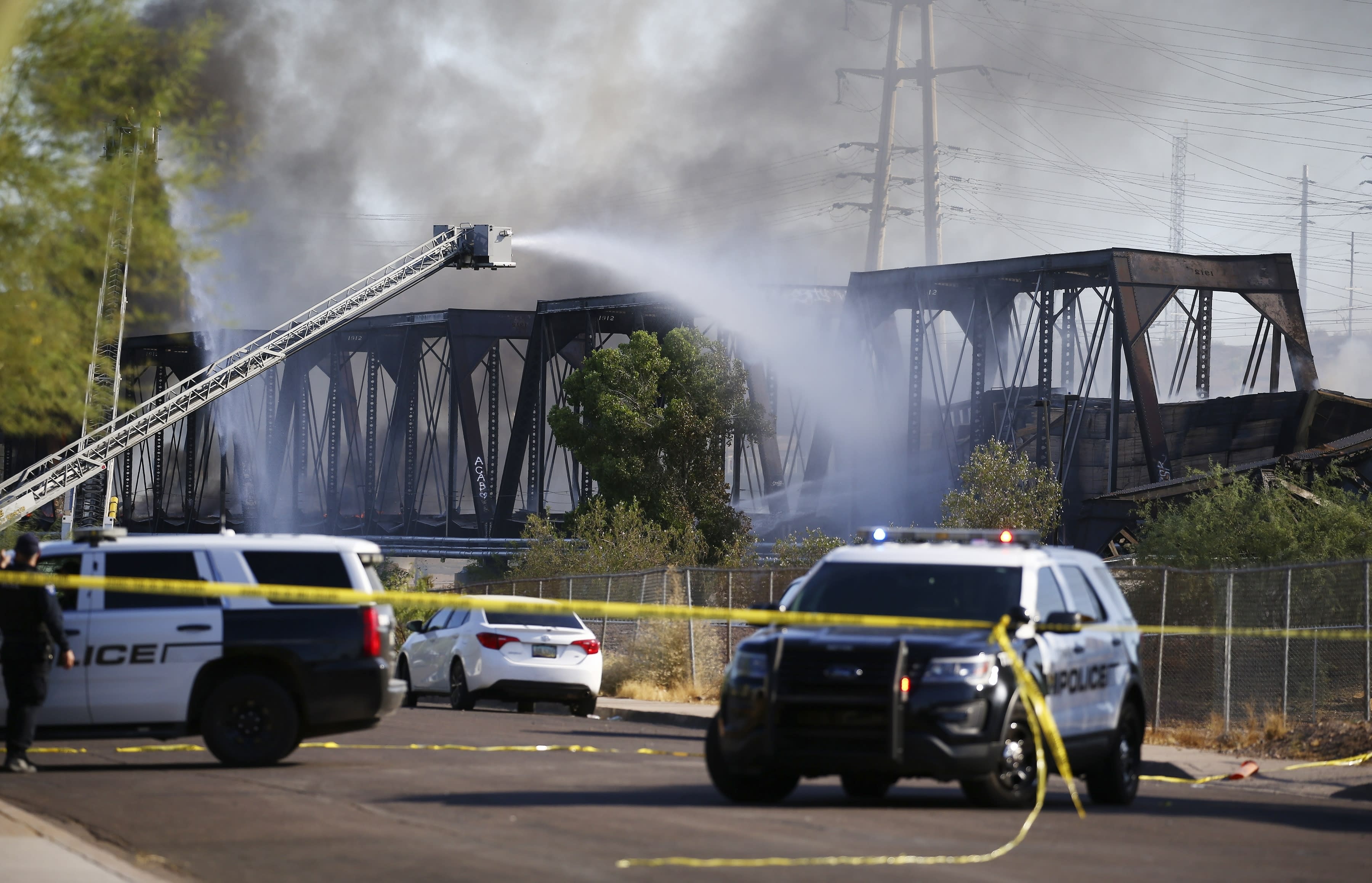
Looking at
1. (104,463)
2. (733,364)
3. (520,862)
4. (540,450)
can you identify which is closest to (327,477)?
(540,450)

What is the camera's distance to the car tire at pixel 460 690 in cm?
2092

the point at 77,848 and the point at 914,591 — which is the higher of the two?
the point at 914,591

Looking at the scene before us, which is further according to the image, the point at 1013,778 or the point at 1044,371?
the point at 1044,371

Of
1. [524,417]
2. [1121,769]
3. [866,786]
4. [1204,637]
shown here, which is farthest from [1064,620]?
[524,417]

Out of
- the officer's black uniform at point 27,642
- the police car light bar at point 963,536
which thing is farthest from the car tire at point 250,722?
the police car light bar at point 963,536

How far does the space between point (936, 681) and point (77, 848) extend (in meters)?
4.78

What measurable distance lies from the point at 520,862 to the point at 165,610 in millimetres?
5589

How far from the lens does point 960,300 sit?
2058 inches

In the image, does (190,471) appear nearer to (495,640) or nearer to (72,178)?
(495,640)

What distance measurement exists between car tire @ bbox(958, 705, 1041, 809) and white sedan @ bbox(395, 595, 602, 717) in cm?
1068

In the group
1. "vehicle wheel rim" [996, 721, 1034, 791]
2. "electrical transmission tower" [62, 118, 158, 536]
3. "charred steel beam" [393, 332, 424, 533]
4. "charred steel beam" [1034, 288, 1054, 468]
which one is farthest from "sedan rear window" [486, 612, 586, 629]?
"charred steel beam" [393, 332, 424, 533]

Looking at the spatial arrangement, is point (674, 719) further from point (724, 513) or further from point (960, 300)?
point (960, 300)

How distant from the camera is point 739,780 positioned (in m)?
10.5

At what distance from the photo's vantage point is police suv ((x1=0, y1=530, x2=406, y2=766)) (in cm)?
1252
